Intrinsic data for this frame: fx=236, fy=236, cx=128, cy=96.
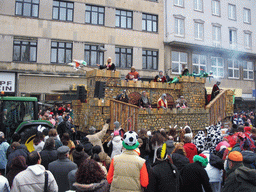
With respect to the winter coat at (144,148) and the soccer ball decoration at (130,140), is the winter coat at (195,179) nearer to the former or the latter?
the soccer ball decoration at (130,140)

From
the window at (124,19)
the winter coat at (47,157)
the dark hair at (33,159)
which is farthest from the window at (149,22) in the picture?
the dark hair at (33,159)

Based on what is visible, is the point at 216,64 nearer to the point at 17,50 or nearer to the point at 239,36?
the point at 239,36

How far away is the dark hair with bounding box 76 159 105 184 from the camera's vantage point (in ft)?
9.29

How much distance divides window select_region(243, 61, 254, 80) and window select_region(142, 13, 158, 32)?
550 inches

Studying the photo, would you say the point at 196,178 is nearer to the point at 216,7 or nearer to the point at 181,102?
the point at 181,102

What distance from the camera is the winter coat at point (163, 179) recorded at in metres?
3.55

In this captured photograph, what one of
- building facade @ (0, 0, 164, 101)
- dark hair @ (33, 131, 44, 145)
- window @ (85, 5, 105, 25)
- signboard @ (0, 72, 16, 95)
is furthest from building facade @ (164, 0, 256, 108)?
dark hair @ (33, 131, 44, 145)

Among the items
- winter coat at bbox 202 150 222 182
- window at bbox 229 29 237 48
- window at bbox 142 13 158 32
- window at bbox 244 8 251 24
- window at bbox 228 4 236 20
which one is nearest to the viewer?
winter coat at bbox 202 150 222 182

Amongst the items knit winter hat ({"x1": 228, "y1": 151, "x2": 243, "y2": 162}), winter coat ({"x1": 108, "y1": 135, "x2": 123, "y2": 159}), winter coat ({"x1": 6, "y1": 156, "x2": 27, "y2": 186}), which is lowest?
winter coat ({"x1": 108, "y1": 135, "x2": 123, "y2": 159})

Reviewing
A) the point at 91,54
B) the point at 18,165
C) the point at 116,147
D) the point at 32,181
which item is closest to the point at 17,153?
the point at 18,165

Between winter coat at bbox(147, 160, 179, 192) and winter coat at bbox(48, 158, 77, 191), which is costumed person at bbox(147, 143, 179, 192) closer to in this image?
winter coat at bbox(147, 160, 179, 192)

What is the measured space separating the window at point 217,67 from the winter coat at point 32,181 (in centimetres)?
2719

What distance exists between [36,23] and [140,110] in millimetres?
13265

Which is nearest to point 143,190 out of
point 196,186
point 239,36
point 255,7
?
point 196,186
